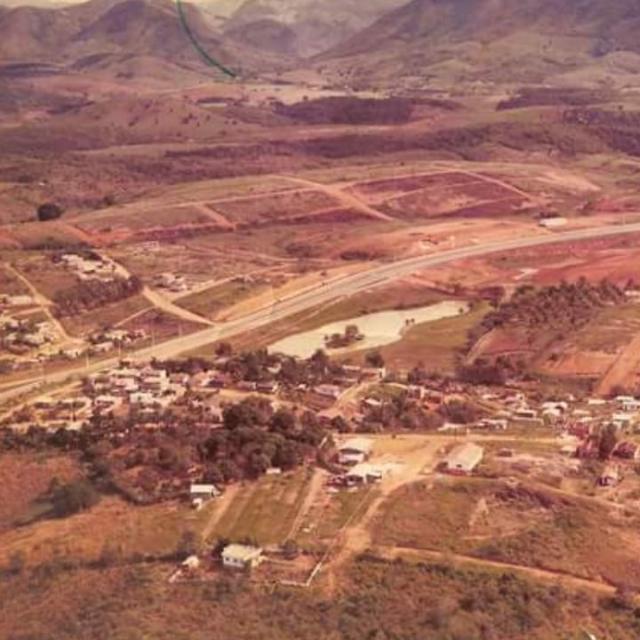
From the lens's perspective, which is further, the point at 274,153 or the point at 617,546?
the point at 274,153

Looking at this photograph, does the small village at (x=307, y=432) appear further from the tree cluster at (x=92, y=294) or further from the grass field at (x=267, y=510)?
the tree cluster at (x=92, y=294)

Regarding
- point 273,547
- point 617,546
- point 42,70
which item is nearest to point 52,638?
point 273,547

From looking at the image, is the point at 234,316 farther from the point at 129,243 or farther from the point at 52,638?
the point at 52,638

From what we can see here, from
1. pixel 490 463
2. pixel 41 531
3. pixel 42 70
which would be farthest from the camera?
pixel 42 70

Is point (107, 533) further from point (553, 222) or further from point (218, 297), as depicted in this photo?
point (553, 222)

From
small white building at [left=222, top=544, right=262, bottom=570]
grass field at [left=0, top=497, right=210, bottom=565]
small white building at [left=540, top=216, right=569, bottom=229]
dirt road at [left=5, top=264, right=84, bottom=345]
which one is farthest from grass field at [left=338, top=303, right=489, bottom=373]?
small white building at [left=540, top=216, right=569, bottom=229]

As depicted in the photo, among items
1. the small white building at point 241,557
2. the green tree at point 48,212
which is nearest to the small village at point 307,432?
the small white building at point 241,557
